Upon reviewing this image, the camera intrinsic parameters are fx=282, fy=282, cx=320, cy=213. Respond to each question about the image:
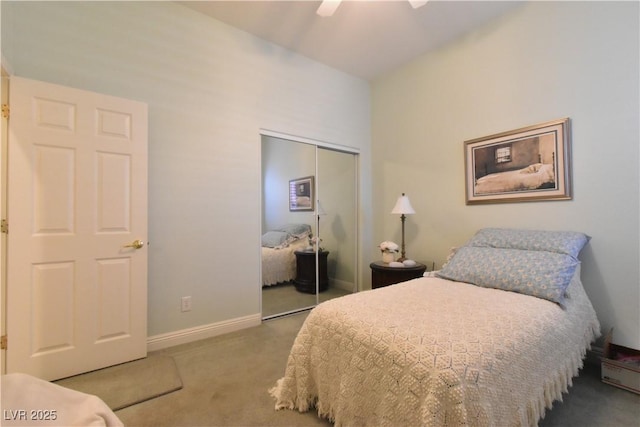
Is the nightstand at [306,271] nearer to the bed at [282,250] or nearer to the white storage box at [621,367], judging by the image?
the bed at [282,250]

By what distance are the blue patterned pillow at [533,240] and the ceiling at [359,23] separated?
1.93 meters

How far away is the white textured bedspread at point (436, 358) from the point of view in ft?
3.24

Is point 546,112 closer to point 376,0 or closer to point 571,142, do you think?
point 571,142

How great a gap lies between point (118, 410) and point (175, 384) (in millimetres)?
301

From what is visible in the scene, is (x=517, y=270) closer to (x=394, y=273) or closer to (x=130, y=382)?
(x=394, y=273)

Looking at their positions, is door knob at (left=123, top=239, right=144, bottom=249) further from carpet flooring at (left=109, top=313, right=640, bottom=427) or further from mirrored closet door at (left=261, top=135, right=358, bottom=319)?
mirrored closet door at (left=261, top=135, right=358, bottom=319)

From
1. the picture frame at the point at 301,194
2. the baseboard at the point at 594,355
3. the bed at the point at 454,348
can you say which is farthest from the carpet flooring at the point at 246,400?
the picture frame at the point at 301,194

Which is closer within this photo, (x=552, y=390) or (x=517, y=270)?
(x=552, y=390)

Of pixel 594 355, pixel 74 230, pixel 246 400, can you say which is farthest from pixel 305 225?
pixel 594 355

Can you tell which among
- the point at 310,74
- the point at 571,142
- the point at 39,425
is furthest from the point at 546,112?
the point at 39,425

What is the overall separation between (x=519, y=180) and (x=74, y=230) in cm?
341

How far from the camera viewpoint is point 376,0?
2.33 meters

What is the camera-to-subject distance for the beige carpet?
166 cm

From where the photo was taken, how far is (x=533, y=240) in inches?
80.7
